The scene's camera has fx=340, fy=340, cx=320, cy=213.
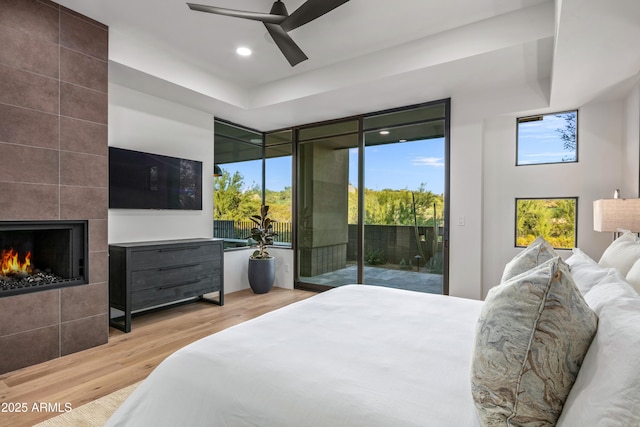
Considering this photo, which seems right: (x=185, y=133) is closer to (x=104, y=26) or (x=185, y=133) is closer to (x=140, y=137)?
(x=140, y=137)

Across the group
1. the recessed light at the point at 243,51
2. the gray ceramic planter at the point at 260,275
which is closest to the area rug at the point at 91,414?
the gray ceramic planter at the point at 260,275

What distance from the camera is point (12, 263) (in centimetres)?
278

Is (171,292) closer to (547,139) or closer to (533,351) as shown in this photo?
(533,351)

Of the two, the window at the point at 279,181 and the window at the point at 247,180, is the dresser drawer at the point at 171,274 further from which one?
the window at the point at 279,181

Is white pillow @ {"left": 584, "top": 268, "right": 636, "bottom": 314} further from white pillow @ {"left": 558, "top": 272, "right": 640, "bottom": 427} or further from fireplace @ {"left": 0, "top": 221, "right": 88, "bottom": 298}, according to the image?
fireplace @ {"left": 0, "top": 221, "right": 88, "bottom": 298}

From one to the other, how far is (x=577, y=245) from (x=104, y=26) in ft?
16.2

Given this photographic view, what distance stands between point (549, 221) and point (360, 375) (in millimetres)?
3379

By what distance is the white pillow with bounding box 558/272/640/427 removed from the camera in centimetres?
64

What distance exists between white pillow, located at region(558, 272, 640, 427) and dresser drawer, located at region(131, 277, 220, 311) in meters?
3.51

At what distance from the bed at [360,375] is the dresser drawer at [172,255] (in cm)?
223

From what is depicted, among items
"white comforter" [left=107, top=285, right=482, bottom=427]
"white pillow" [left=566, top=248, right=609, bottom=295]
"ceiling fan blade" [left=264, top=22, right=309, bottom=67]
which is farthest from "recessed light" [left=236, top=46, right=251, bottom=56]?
"white pillow" [left=566, top=248, right=609, bottom=295]

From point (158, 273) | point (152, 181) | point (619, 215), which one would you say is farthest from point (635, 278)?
point (152, 181)

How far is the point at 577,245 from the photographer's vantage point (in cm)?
346

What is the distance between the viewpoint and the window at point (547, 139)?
3529mm
